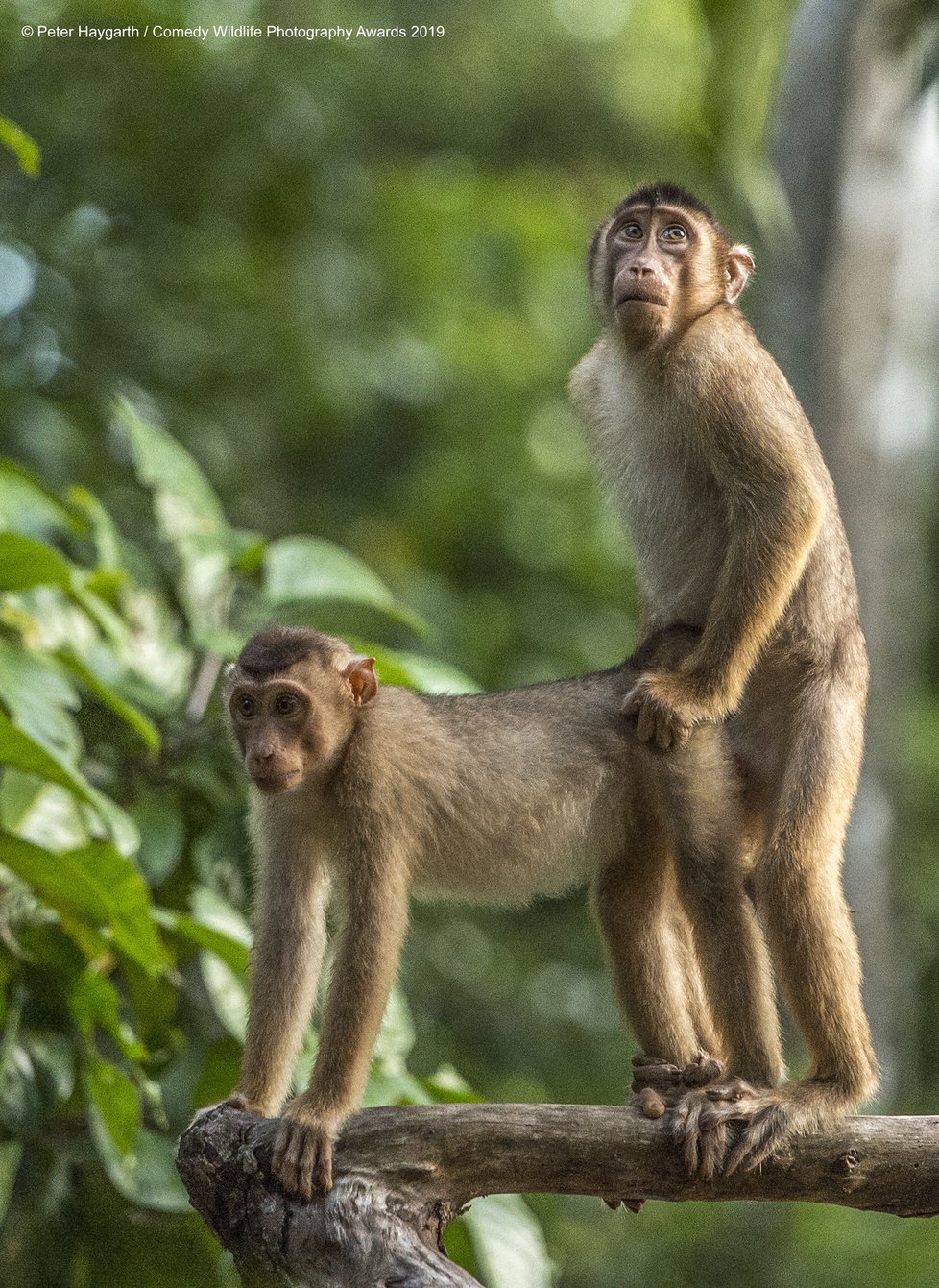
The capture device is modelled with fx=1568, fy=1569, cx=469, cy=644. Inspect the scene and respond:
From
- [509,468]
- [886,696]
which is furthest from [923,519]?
[509,468]

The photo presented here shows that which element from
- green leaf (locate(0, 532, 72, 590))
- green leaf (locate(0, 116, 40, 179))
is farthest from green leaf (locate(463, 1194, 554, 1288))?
green leaf (locate(0, 116, 40, 179))

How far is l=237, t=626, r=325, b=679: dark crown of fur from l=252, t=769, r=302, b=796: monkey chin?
0.37 m

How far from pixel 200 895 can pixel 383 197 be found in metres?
13.0

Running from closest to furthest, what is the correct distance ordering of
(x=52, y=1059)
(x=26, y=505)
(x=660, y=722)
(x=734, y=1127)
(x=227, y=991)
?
1. (x=734, y=1127)
2. (x=660, y=722)
3. (x=52, y=1059)
4. (x=227, y=991)
5. (x=26, y=505)

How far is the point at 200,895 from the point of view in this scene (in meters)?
5.99

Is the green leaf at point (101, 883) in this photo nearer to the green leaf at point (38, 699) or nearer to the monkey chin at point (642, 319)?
the green leaf at point (38, 699)

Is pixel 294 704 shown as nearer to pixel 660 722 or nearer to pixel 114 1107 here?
pixel 660 722

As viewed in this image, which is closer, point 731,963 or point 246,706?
point 731,963

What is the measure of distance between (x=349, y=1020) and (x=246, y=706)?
3.63 feet

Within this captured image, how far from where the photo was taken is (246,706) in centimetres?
523

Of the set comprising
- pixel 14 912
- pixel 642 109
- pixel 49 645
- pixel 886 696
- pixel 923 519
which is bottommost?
pixel 14 912

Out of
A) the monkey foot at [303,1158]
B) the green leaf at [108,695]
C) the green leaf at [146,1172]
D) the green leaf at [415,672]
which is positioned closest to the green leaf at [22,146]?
the green leaf at [108,695]

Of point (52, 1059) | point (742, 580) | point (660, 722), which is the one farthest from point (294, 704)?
point (52, 1059)

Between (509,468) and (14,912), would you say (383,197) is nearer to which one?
(509,468)
